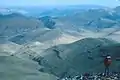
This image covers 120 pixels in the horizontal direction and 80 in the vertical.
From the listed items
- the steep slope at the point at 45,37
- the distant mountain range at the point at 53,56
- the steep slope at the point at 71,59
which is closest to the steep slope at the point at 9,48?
the distant mountain range at the point at 53,56

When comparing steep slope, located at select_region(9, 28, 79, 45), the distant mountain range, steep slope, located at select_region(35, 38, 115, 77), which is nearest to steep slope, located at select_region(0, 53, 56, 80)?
the distant mountain range

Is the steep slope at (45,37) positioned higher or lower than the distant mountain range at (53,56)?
lower

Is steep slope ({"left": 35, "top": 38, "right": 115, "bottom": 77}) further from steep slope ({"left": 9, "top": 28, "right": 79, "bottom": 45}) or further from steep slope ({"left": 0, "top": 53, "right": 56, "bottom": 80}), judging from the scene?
steep slope ({"left": 9, "top": 28, "right": 79, "bottom": 45})

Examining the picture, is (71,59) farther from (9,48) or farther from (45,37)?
(45,37)

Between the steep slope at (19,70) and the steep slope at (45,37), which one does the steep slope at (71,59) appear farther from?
the steep slope at (45,37)

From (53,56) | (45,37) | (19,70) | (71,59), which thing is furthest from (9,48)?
(19,70)

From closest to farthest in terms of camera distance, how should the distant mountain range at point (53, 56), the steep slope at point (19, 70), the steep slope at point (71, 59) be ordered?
the steep slope at point (19, 70), the distant mountain range at point (53, 56), the steep slope at point (71, 59)

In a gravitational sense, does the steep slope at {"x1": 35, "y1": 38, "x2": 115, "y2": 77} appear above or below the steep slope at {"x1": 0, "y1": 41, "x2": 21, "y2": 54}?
above

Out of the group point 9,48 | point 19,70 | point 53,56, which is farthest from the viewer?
point 9,48
